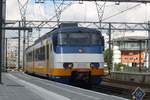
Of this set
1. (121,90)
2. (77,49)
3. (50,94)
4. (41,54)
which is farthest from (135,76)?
(50,94)

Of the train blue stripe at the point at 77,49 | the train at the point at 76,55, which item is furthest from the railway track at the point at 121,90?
the train blue stripe at the point at 77,49

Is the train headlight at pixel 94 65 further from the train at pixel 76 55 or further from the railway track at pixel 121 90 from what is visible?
the railway track at pixel 121 90

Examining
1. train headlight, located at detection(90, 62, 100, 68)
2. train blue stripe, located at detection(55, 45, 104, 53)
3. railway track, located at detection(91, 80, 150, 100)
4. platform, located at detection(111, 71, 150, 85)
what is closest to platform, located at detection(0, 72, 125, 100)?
railway track, located at detection(91, 80, 150, 100)

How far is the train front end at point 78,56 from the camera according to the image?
29.8 m

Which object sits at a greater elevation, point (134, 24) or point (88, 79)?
point (134, 24)

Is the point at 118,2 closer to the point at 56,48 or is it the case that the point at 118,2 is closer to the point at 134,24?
the point at 56,48

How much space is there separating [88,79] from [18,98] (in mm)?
11550

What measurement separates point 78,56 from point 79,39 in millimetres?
1179

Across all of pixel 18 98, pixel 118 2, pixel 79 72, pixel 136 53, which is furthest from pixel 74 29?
pixel 136 53

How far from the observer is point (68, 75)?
29828 millimetres

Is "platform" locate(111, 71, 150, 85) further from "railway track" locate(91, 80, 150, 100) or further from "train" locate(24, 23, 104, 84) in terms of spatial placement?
"train" locate(24, 23, 104, 84)

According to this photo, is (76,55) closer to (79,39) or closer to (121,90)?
(79,39)

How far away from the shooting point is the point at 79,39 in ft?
100

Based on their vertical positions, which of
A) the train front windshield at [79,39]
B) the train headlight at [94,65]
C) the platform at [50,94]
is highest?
the train front windshield at [79,39]
